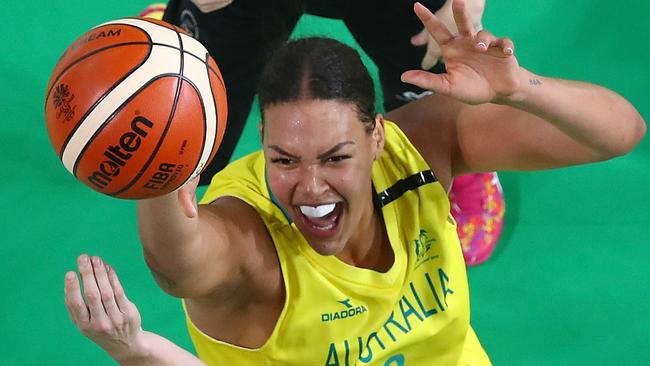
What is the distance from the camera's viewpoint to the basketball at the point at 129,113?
1.18 metres

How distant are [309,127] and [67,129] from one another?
0.37m

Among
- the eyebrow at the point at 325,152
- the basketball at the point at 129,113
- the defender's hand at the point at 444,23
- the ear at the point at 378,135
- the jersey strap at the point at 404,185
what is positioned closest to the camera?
the basketball at the point at 129,113

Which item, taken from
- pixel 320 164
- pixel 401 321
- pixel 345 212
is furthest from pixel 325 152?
pixel 401 321

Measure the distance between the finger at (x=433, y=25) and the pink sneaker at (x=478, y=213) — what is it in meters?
1.09

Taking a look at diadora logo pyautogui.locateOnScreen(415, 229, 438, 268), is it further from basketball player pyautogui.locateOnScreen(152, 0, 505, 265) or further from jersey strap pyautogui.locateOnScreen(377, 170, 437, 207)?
basketball player pyautogui.locateOnScreen(152, 0, 505, 265)

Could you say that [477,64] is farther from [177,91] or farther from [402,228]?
[177,91]

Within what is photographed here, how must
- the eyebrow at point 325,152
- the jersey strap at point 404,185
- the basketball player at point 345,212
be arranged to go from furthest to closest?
the jersey strap at point 404,185 < the eyebrow at point 325,152 < the basketball player at point 345,212

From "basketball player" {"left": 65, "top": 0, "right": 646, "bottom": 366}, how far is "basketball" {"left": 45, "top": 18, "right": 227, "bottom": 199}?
0.06 m

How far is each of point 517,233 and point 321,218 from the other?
4.17 ft

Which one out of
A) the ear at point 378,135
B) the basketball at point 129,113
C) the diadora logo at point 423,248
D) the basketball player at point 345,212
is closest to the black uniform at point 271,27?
the basketball player at point 345,212

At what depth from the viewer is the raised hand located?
1360mm

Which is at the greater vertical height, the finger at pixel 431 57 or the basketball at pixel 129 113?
the finger at pixel 431 57

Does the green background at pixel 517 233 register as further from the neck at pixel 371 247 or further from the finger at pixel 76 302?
the finger at pixel 76 302

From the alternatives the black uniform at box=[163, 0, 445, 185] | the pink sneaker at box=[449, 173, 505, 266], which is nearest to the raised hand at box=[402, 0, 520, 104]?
A: the black uniform at box=[163, 0, 445, 185]
